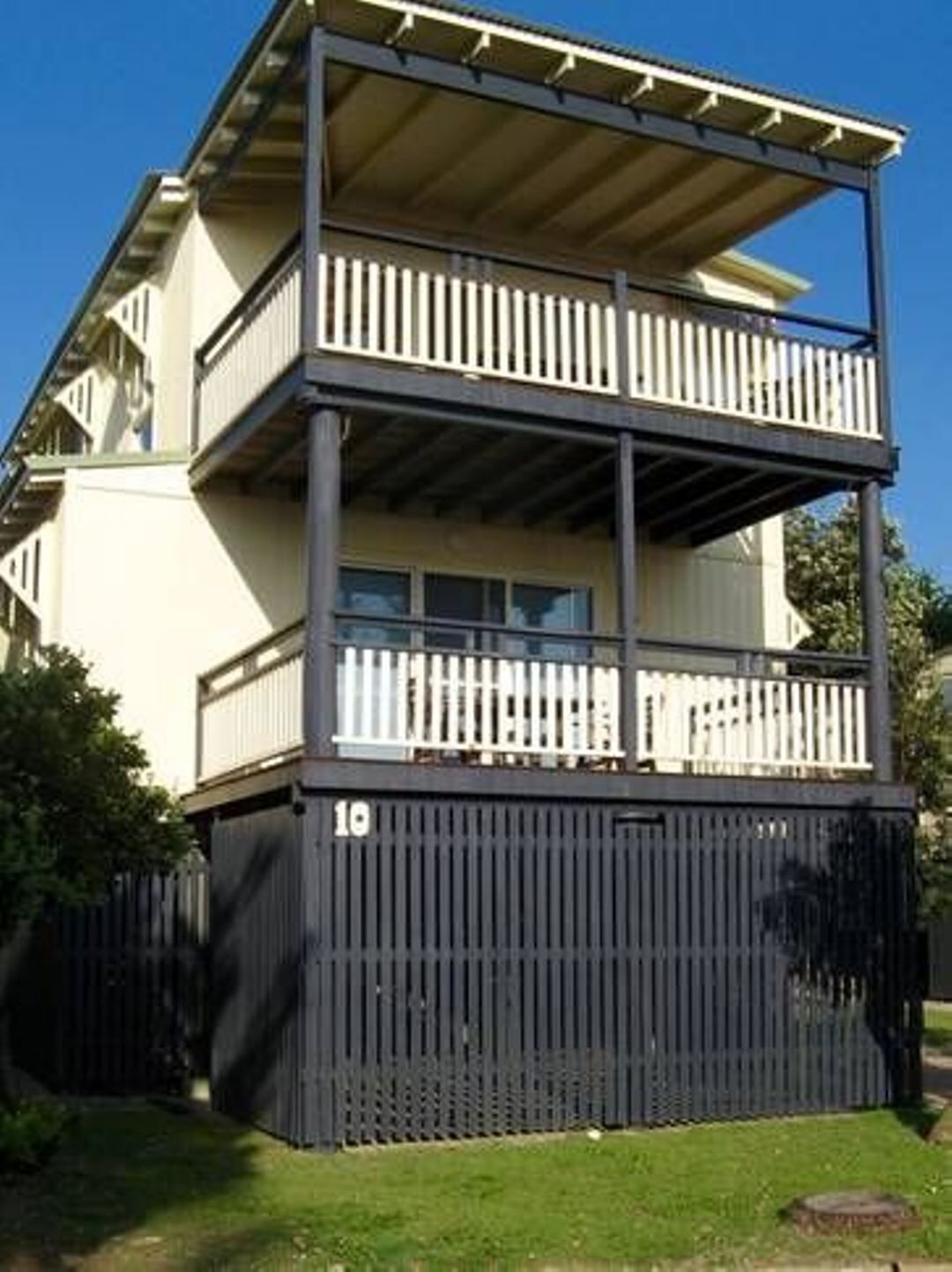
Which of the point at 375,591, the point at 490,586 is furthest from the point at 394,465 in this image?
the point at 490,586

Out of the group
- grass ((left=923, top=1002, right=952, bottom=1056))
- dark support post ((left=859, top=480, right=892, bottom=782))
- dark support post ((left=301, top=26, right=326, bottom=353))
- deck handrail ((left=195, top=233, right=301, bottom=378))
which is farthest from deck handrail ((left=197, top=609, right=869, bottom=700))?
grass ((left=923, top=1002, right=952, bottom=1056))

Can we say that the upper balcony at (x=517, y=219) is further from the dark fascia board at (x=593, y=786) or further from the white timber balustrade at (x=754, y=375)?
the dark fascia board at (x=593, y=786)

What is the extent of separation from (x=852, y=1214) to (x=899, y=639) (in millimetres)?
16083

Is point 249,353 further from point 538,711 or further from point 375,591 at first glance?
point 538,711

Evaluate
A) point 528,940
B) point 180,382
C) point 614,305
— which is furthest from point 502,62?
point 528,940

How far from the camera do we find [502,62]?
48.0ft

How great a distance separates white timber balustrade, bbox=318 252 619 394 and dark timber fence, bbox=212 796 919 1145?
3830mm

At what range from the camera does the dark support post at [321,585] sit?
12.9 metres

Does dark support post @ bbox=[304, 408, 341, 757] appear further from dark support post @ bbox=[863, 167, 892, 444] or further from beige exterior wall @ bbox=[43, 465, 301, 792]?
dark support post @ bbox=[863, 167, 892, 444]

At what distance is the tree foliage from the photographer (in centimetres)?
→ 1049

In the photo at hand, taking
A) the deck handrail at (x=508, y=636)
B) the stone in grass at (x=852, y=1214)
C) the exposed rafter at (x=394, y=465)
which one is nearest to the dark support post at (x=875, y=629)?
the deck handrail at (x=508, y=636)

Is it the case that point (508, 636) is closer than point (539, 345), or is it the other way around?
point (508, 636)

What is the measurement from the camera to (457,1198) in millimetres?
10086

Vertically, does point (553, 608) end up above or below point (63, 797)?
above
